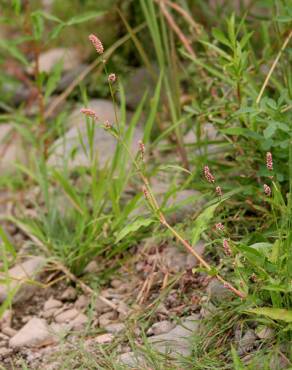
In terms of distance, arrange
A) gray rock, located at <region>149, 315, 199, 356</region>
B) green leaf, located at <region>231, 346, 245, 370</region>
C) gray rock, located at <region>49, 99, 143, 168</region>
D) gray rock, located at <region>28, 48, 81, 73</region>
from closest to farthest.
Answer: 1. green leaf, located at <region>231, 346, 245, 370</region>
2. gray rock, located at <region>149, 315, 199, 356</region>
3. gray rock, located at <region>49, 99, 143, 168</region>
4. gray rock, located at <region>28, 48, 81, 73</region>

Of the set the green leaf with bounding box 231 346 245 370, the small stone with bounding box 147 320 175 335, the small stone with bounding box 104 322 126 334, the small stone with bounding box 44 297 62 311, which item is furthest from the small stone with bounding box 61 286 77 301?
the green leaf with bounding box 231 346 245 370

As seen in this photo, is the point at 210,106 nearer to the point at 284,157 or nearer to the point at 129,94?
the point at 284,157

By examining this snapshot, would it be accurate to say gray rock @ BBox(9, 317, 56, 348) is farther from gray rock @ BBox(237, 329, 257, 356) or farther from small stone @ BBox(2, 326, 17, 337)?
gray rock @ BBox(237, 329, 257, 356)

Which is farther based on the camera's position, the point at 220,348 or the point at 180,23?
the point at 180,23

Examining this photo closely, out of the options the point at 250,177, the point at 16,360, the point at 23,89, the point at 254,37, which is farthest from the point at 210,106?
the point at 23,89

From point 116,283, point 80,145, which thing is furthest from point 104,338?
point 80,145

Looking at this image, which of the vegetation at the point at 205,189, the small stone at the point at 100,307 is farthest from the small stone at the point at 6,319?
the small stone at the point at 100,307
